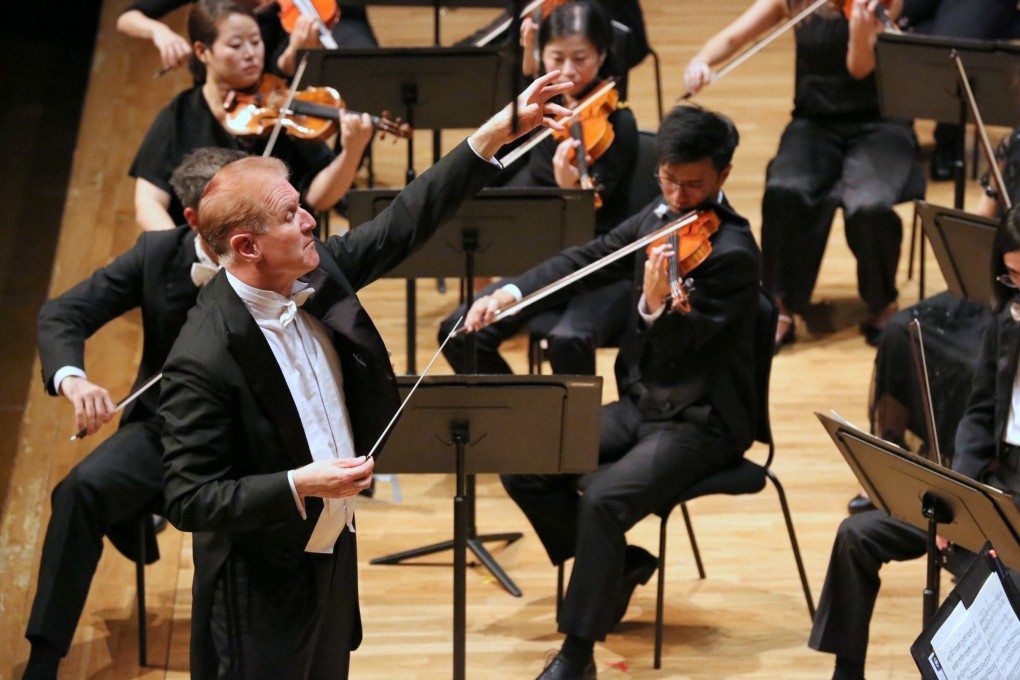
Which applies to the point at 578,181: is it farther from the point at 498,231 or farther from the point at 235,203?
the point at 235,203

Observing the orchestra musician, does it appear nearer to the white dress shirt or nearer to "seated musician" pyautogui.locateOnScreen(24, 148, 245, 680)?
the white dress shirt

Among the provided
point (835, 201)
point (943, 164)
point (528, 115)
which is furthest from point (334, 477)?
point (943, 164)

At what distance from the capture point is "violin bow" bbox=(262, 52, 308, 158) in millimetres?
3619

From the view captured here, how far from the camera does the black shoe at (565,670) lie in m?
3.07

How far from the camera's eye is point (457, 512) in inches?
108

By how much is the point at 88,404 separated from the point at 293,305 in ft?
2.75

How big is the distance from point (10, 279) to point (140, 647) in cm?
260

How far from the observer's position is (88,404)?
2.88m

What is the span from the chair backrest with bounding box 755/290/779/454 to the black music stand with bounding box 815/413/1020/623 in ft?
1.72

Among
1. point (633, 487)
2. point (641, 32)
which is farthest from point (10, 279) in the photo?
point (633, 487)

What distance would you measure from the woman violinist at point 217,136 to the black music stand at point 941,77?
1436 millimetres

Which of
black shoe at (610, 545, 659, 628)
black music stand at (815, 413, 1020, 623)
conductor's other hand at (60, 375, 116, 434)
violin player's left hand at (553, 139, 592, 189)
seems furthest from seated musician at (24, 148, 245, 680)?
black music stand at (815, 413, 1020, 623)

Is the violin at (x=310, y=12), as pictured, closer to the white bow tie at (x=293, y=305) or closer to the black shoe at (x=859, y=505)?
the black shoe at (x=859, y=505)

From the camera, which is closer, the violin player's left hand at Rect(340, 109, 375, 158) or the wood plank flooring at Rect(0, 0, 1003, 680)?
the wood plank flooring at Rect(0, 0, 1003, 680)
